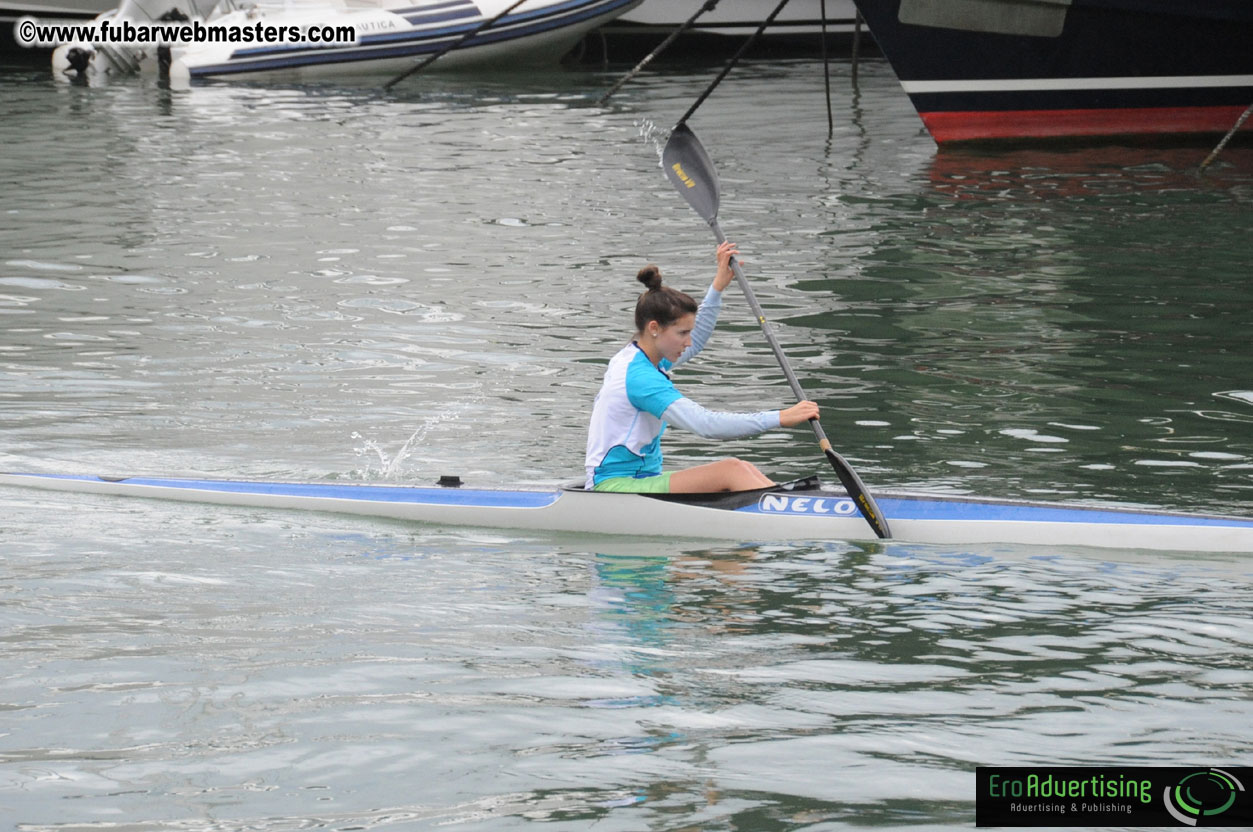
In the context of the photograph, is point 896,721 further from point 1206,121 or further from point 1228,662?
point 1206,121

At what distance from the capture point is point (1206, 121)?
1966 centimetres

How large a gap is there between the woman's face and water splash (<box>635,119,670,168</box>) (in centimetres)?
1276

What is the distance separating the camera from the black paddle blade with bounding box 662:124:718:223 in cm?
915

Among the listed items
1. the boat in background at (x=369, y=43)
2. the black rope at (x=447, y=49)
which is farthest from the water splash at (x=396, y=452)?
the boat in background at (x=369, y=43)

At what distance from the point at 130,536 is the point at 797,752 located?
366 centimetres

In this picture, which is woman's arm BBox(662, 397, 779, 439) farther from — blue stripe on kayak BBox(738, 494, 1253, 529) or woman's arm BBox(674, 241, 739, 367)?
woman's arm BBox(674, 241, 739, 367)

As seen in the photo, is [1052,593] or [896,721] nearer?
[896,721]

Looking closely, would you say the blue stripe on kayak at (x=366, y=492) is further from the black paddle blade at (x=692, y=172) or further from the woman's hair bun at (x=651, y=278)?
the black paddle blade at (x=692, y=172)

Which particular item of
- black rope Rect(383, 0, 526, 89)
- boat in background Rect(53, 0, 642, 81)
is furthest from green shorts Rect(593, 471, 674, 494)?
boat in background Rect(53, 0, 642, 81)

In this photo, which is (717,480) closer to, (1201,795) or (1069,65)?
(1201,795)

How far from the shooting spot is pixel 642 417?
727 cm

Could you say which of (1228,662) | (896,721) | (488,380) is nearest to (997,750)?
(896,721)

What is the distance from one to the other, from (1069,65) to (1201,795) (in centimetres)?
1609

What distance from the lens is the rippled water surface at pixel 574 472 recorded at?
484 centimetres
